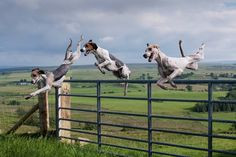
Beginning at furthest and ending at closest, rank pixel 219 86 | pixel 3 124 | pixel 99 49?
pixel 3 124, pixel 219 86, pixel 99 49

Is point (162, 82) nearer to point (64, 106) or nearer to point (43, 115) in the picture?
point (64, 106)

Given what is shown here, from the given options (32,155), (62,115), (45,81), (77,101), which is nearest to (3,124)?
(77,101)

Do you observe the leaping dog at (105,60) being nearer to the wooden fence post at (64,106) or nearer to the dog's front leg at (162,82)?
the dog's front leg at (162,82)

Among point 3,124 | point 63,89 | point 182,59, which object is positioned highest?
point 182,59

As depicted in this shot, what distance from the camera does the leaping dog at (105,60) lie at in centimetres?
430

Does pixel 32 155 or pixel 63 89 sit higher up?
pixel 63 89

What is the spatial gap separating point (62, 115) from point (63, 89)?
0.57 m

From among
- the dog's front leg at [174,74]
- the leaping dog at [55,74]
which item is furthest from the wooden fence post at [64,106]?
the dog's front leg at [174,74]

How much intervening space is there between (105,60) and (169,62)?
67cm

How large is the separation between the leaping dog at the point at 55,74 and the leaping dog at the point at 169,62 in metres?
0.85

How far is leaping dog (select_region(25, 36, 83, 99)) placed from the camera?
Result: 16.7 feet

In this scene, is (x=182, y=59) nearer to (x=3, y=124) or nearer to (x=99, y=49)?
(x=99, y=49)

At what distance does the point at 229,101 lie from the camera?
6.16m

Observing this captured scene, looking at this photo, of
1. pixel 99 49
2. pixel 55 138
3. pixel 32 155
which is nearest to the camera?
pixel 99 49
